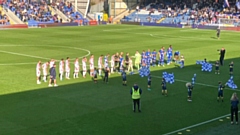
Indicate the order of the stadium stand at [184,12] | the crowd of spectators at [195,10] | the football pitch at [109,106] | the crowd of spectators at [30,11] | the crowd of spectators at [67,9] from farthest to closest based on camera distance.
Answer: the crowd of spectators at [67,9]
the crowd of spectators at [30,11]
the stadium stand at [184,12]
the crowd of spectators at [195,10]
the football pitch at [109,106]

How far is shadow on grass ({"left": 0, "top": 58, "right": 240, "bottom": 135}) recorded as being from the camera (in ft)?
54.5

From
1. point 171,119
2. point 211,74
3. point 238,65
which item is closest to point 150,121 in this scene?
point 171,119

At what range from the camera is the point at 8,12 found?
80.1 metres

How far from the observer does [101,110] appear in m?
19.4

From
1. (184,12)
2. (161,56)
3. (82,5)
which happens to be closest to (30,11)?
(82,5)

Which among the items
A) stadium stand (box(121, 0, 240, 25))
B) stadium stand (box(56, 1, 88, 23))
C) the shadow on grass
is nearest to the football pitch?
the shadow on grass

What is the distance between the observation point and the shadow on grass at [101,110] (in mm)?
16609

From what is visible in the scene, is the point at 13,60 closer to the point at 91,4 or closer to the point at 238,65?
the point at 238,65

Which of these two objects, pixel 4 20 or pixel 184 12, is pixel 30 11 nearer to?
pixel 4 20

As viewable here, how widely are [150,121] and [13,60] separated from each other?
21913 millimetres

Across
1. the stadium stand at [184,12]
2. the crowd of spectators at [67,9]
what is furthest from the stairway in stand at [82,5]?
the stadium stand at [184,12]

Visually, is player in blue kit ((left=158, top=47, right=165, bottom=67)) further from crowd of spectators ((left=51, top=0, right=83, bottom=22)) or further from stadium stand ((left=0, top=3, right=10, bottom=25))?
crowd of spectators ((left=51, top=0, right=83, bottom=22))

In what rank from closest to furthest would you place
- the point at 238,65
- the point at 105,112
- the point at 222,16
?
the point at 105,112
the point at 238,65
the point at 222,16

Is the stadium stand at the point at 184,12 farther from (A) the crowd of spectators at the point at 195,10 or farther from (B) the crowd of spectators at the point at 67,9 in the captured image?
(B) the crowd of spectators at the point at 67,9
